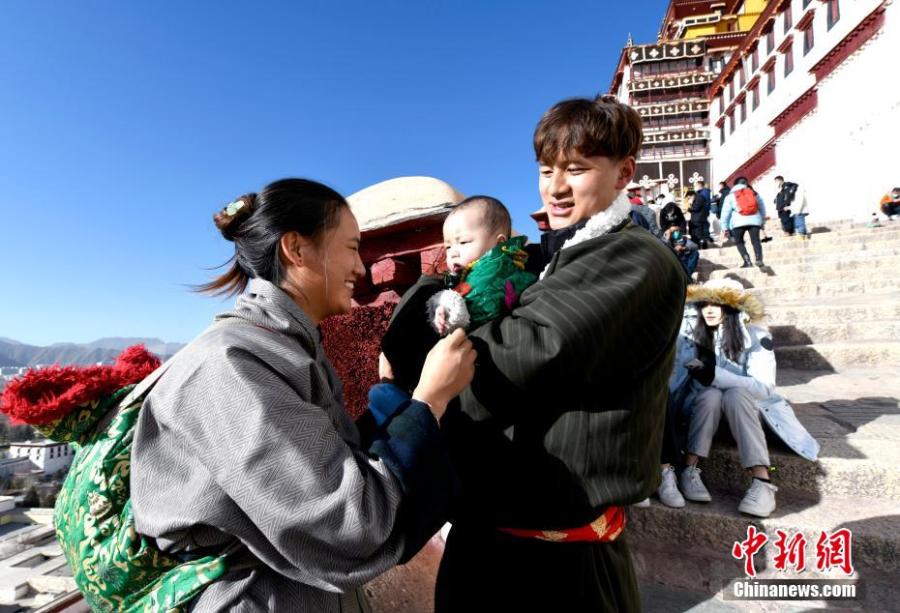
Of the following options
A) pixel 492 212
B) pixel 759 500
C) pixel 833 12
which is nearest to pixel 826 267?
pixel 759 500

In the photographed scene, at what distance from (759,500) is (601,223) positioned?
2.68 metres

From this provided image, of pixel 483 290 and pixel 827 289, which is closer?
pixel 483 290

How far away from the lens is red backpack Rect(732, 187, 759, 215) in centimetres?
958

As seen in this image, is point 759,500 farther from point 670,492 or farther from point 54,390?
point 54,390

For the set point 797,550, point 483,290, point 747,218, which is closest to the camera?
point 483,290

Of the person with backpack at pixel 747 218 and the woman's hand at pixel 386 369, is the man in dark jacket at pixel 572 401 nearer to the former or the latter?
the woman's hand at pixel 386 369

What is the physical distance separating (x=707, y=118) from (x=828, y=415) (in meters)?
41.4

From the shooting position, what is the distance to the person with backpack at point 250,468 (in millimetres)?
907

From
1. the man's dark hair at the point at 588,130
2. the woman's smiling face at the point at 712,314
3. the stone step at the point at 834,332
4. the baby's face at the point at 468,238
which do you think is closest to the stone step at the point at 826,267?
the stone step at the point at 834,332

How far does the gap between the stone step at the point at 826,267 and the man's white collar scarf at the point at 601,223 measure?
9.31 metres

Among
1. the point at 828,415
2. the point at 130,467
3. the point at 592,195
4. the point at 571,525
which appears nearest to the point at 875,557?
the point at 828,415

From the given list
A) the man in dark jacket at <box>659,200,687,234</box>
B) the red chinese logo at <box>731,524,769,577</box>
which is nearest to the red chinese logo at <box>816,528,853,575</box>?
the red chinese logo at <box>731,524,769,577</box>

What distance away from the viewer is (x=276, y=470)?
2.96ft

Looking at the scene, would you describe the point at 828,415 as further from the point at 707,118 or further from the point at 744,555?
the point at 707,118
